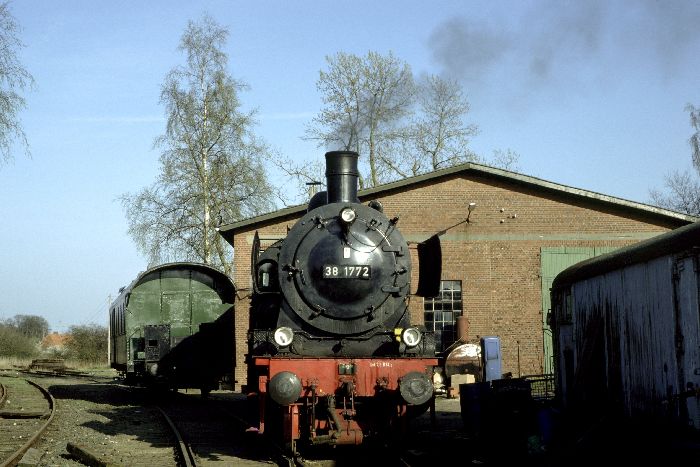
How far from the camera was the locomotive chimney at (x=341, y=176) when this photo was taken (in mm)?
10984

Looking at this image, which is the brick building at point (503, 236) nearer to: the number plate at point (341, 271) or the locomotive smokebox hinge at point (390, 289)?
the locomotive smokebox hinge at point (390, 289)

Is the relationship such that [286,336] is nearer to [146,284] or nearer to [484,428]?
[484,428]

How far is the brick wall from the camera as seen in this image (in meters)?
21.5

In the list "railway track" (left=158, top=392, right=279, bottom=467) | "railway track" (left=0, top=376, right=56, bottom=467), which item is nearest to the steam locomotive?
"railway track" (left=158, top=392, right=279, bottom=467)

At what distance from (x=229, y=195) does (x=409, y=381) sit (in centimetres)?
2326

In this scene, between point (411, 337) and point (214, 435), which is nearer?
point (411, 337)

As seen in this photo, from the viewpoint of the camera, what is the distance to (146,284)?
1914 centimetres

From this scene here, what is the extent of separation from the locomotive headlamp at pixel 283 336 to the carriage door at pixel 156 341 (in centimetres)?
921

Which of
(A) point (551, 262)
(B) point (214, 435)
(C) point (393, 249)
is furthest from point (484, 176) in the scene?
(C) point (393, 249)

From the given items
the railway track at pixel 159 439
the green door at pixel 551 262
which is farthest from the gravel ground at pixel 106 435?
the green door at pixel 551 262

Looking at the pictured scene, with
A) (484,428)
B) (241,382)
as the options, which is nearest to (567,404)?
(484,428)

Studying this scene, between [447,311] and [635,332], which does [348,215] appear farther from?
[447,311]

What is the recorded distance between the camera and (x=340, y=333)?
32.8ft

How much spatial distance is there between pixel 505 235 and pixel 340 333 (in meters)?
12.4
